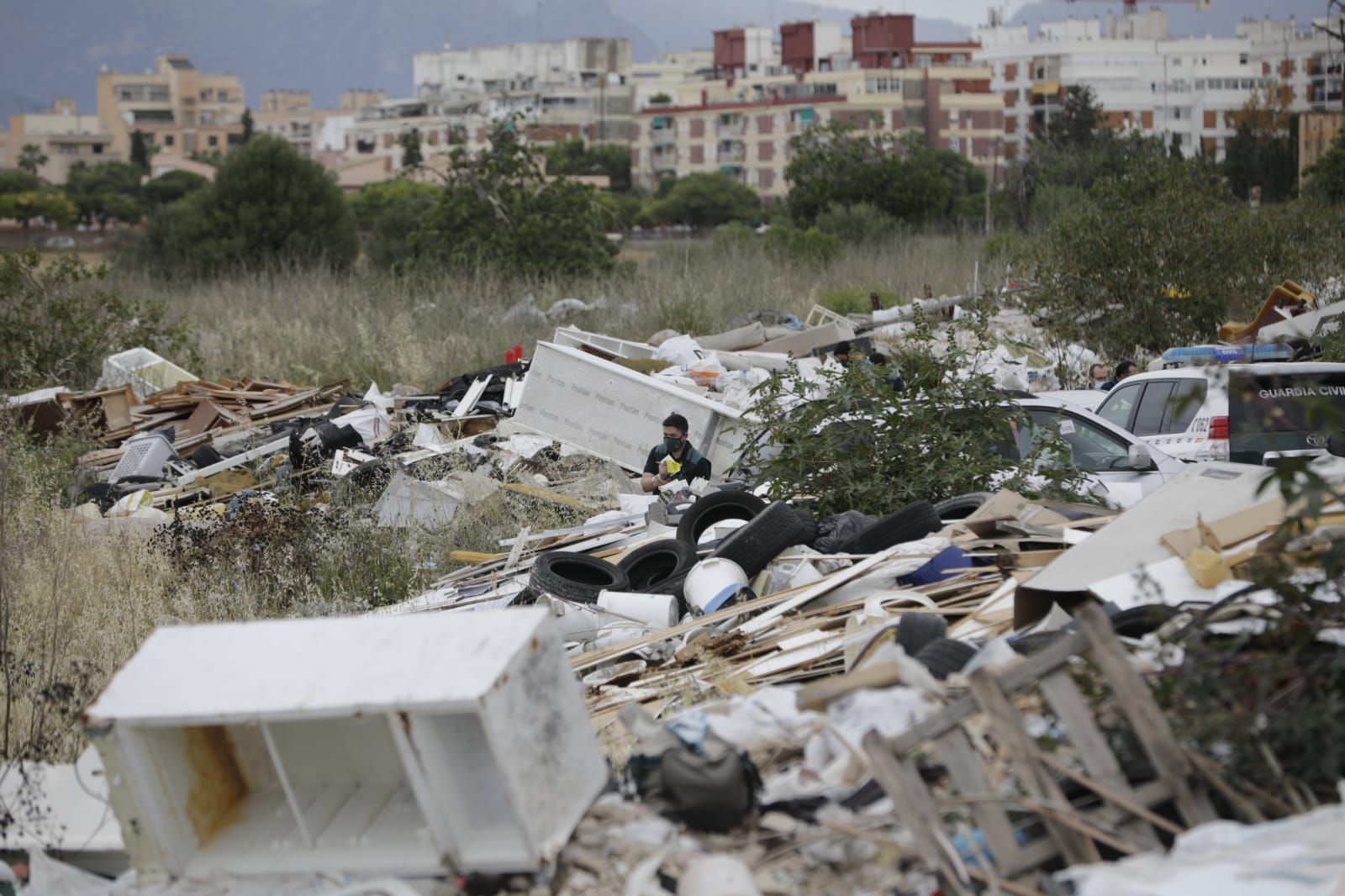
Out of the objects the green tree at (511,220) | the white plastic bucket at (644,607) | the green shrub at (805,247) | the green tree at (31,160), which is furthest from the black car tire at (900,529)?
the green tree at (31,160)

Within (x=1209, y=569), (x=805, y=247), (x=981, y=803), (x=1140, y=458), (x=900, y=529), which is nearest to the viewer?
(x=981, y=803)

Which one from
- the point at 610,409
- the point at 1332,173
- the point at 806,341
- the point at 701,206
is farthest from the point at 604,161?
the point at 610,409

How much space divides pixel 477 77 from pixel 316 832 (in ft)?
627

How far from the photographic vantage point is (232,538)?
9672 millimetres

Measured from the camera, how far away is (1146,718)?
3.97 metres

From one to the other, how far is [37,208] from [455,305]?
7135 cm

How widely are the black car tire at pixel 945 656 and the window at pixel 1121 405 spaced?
6909 mm

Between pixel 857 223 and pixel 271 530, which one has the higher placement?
pixel 857 223

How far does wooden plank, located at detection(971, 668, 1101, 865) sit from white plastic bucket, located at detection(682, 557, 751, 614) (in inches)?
132

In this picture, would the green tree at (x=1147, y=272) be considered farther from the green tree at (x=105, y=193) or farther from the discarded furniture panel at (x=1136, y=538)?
the green tree at (x=105, y=193)

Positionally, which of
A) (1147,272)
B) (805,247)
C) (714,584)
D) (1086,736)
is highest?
(805,247)

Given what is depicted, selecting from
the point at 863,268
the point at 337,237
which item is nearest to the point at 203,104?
the point at 337,237

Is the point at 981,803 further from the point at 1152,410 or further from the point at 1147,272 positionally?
Result: the point at 1147,272

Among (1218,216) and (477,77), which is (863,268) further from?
(477,77)
